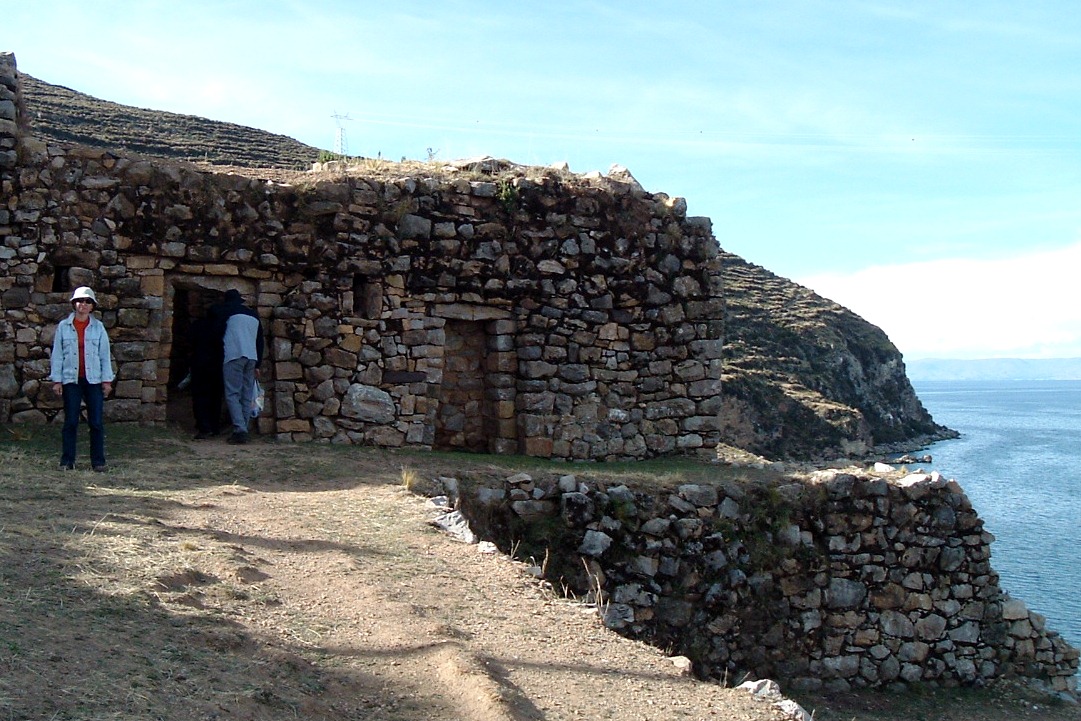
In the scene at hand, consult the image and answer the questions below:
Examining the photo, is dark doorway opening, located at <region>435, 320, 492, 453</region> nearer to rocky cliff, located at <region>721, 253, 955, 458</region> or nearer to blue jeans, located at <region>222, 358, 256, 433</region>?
blue jeans, located at <region>222, 358, 256, 433</region>

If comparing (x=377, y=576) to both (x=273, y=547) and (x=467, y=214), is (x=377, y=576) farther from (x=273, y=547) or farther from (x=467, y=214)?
(x=467, y=214)

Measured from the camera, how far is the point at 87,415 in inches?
364

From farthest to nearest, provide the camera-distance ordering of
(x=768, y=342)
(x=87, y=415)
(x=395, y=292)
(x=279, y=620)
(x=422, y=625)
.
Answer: (x=768, y=342)
(x=395, y=292)
(x=87, y=415)
(x=422, y=625)
(x=279, y=620)

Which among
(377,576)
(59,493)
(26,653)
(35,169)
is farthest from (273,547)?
(35,169)

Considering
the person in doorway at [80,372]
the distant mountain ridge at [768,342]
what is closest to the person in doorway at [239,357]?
the distant mountain ridge at [768,342]

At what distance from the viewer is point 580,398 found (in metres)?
13.1

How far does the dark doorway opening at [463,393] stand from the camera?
1303 centimetres

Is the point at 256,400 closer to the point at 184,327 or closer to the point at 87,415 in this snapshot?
the point at 184,327

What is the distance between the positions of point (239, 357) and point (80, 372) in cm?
220

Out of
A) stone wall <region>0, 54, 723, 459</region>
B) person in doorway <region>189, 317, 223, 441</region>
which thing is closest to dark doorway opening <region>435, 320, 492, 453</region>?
stone wall <region>0, 54, 723, 459</region>

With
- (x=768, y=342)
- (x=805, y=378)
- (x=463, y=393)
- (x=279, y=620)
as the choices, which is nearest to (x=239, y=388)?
(x=463, y=393)

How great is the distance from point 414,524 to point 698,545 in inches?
158

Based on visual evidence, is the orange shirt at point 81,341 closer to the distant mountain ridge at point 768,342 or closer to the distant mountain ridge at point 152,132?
the distant mountain ridge at point 768,342

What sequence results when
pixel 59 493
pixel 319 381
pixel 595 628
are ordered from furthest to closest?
pixel 319 381 < pixel 59 493 < pixel 595 628
